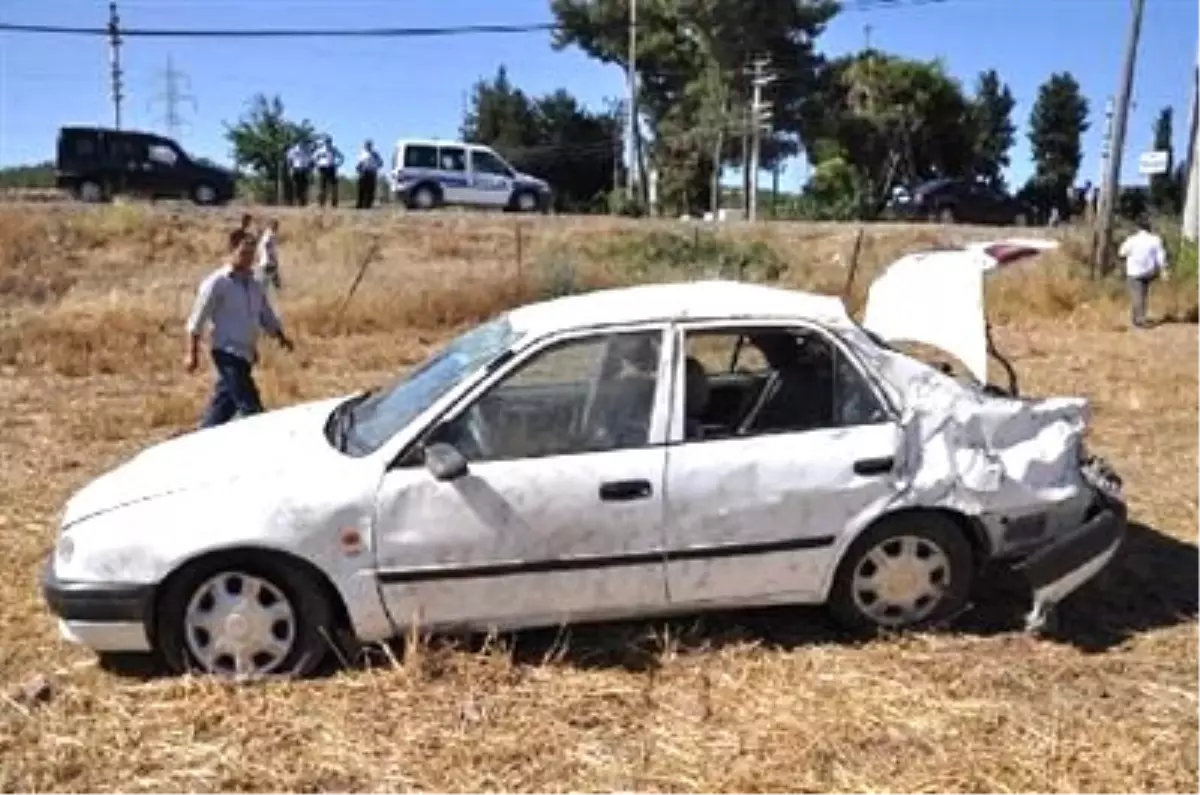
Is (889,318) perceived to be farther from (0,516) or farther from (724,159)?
(724,159)

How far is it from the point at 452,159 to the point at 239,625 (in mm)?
28107

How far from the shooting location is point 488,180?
32469 millimetres

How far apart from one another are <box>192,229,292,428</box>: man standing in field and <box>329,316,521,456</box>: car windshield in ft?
9.02

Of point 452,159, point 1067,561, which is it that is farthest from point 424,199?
point 1067,561

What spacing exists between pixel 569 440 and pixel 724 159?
5181cm

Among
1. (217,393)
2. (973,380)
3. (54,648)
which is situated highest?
(973,380)

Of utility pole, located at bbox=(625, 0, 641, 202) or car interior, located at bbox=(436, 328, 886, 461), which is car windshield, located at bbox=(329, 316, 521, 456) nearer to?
car interior, located at bbox=(436, 328, 886, 461)

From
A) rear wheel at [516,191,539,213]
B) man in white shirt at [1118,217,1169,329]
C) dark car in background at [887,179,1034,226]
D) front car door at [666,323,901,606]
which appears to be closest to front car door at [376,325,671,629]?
front car door at [666,323,901,606]

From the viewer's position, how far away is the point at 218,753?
14.2 ft

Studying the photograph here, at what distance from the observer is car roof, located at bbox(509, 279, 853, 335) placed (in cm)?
532

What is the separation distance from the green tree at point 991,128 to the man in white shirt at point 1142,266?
48.5 meters

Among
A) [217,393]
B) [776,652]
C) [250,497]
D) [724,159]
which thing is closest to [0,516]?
[217,393]

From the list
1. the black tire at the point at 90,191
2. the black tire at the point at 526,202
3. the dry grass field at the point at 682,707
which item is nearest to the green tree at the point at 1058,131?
the black tire at the point at 526,202

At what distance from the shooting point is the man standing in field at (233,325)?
8.38 metres
